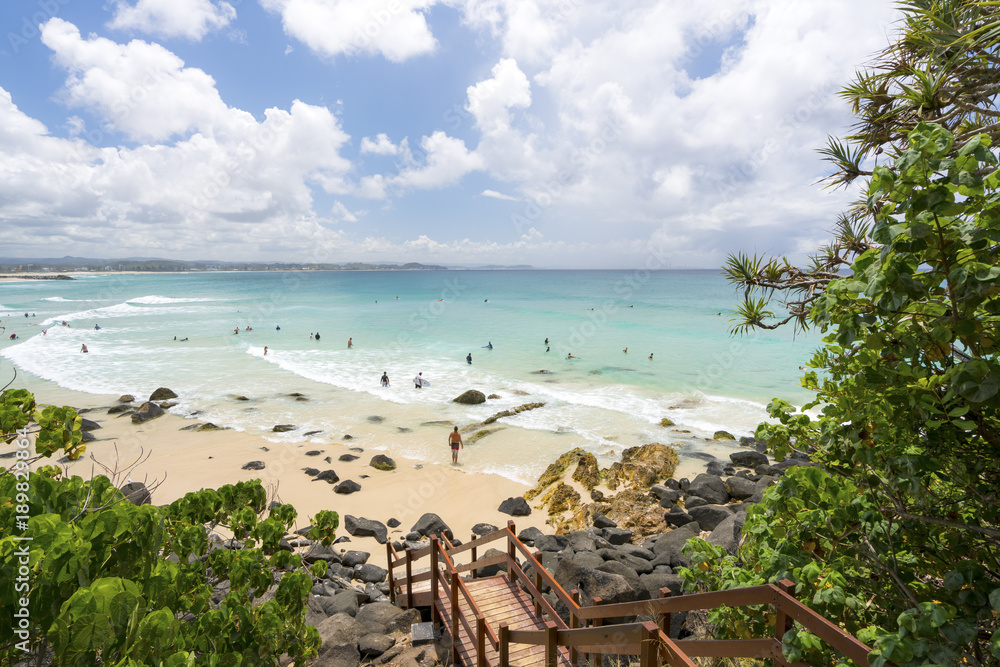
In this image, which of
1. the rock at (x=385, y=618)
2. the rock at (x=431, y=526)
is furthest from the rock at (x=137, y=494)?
the rock at (x=431, y=526)

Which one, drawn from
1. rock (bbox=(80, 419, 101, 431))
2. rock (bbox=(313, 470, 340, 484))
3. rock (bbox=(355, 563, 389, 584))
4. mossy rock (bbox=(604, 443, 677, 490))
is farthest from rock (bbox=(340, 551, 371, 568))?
rock (bbox=(80, 419, 101, 431))

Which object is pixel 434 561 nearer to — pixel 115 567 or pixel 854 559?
pixel 115 567

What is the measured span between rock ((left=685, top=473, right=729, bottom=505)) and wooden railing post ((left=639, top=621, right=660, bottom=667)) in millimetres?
11986

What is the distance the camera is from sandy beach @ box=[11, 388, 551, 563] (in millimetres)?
13531

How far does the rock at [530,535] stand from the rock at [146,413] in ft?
61.8

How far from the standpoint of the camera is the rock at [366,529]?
12477 millimetres

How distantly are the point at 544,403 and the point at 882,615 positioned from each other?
21207mm

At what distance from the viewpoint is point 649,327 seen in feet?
177

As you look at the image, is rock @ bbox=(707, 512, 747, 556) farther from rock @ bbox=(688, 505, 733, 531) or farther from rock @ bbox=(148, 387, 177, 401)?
rock @ bbox=(148, 387, 177, 401)

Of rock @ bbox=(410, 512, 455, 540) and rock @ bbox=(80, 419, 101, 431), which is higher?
rock @ bbox=(80, 419, 101, 431)

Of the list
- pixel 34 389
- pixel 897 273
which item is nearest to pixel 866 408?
pixel 897 273

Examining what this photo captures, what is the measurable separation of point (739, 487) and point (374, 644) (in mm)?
11514

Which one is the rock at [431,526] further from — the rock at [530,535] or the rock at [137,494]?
the rock at [137,494]

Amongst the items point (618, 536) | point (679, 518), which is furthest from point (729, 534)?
point (679, 518)
